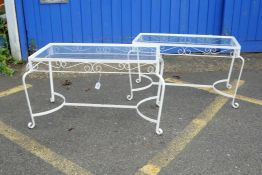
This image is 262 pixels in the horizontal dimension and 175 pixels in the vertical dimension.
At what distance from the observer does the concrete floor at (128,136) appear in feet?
9.70

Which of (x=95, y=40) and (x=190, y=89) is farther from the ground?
(x=95, y=40)

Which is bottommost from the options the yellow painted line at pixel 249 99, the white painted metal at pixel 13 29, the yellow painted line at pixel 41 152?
the yellow painted line at pixel 41 152

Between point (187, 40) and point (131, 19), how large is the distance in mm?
1623

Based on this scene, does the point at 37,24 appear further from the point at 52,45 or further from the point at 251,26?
the point at 251,26

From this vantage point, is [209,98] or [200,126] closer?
[200,126]

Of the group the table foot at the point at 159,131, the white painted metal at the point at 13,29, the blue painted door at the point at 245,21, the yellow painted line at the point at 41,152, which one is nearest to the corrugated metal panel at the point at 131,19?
the blue painted door at the point at 245,21

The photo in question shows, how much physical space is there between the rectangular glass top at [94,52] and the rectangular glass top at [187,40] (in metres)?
0.34

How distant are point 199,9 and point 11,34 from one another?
3189 millimetres

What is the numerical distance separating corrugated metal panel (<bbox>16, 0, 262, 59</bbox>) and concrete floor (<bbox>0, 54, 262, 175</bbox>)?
4.38ft

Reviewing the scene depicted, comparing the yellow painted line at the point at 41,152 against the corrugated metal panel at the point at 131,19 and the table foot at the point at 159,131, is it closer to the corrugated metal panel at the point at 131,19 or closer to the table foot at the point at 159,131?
the table foot at the point at 159,131

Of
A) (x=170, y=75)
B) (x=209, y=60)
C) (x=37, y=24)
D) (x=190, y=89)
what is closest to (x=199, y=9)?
(x=209, y=60)

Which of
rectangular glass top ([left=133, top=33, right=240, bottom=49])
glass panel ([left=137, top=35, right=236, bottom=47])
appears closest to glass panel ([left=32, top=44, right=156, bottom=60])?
rectangular glass top ([left=133, top=33, right=240, bottom=49])

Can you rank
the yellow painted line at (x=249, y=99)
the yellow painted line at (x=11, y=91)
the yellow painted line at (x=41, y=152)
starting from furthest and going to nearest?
the yellow painted line at (x=11, y=91), the yellow painted line at (x=249, y=99), the yellow painted line at (x=41, y=152)

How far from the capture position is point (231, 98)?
4305mm
